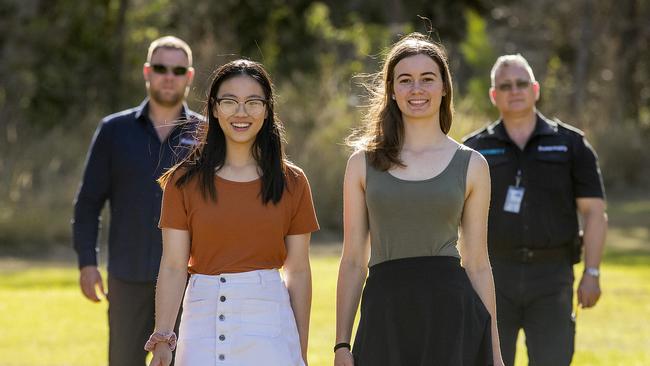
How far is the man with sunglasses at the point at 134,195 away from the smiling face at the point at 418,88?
195 centimetres

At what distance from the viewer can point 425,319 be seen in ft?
17.3

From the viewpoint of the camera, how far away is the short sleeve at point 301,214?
5434 mm

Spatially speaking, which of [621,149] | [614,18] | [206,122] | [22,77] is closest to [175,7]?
[22,77]

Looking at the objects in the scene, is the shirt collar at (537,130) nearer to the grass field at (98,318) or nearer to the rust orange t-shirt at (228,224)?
the rust orange t-shirt at (228,224)

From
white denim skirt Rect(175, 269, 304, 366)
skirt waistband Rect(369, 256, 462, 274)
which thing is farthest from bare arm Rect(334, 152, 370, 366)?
white denim skirt Rect(175, 269, 304, 366)

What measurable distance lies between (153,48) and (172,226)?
2.87 meters

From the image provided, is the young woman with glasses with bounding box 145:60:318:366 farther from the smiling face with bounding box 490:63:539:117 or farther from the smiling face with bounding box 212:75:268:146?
the smiling face with bounding box 490:63:539:117

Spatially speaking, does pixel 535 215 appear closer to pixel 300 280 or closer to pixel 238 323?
pixel 300 280

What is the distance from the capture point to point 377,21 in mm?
38938

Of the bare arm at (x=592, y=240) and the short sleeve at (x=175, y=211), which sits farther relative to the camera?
the bare arm at (x=592, y=240)

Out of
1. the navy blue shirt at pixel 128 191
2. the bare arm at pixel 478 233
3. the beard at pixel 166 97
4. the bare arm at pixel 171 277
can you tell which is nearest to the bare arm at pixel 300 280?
the bare arm at pixel 171 277

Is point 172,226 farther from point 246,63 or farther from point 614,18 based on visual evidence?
point 614,18

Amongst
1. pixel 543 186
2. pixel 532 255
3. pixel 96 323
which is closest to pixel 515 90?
pixel 543 186

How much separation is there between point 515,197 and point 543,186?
0.18 meters
